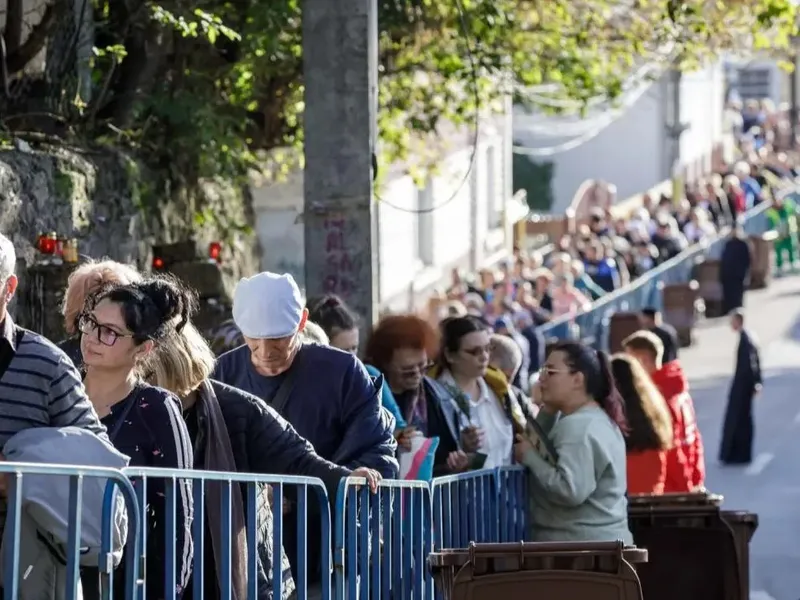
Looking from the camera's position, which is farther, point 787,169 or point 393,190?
point 787,169

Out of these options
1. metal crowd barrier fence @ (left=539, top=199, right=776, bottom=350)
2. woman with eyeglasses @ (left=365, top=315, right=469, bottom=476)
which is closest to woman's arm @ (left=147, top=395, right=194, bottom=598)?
woman with eyeglasses @ (left=365, top=315, right=469, bottom=476)

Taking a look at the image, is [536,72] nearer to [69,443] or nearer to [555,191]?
[69,443]

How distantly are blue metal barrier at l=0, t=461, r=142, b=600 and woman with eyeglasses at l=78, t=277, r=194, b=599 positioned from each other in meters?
0.36

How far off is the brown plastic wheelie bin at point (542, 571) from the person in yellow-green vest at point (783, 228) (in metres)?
29.9

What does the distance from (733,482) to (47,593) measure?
42.5ft

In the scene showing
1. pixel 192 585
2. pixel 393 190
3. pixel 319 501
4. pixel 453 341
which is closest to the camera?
pixel 192 585

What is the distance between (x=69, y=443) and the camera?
16.3ft

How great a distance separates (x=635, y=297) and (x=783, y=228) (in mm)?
10173

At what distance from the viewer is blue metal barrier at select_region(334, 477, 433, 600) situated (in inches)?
267

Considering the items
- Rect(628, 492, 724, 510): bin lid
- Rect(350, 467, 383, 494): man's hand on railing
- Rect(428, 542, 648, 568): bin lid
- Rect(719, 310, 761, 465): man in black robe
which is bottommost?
Rect(719, 310, 761, 465): man in black robe

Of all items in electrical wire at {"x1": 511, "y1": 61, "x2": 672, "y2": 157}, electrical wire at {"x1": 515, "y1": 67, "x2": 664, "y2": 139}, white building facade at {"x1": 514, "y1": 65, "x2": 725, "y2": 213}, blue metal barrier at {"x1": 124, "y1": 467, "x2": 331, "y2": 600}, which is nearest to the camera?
blue metal barrier at {"x1": 124, "y1": 467, "x2": 331, "y2": 600}

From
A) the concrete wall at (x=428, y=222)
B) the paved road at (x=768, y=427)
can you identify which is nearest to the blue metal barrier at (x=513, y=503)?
the paved road at (x=768, y=427)

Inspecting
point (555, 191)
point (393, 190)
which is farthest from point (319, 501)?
point (555, 191)

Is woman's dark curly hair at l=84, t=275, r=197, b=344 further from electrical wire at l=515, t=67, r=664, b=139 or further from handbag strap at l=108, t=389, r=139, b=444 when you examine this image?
electrical wire at l=515, t=67, r=664, b=139
